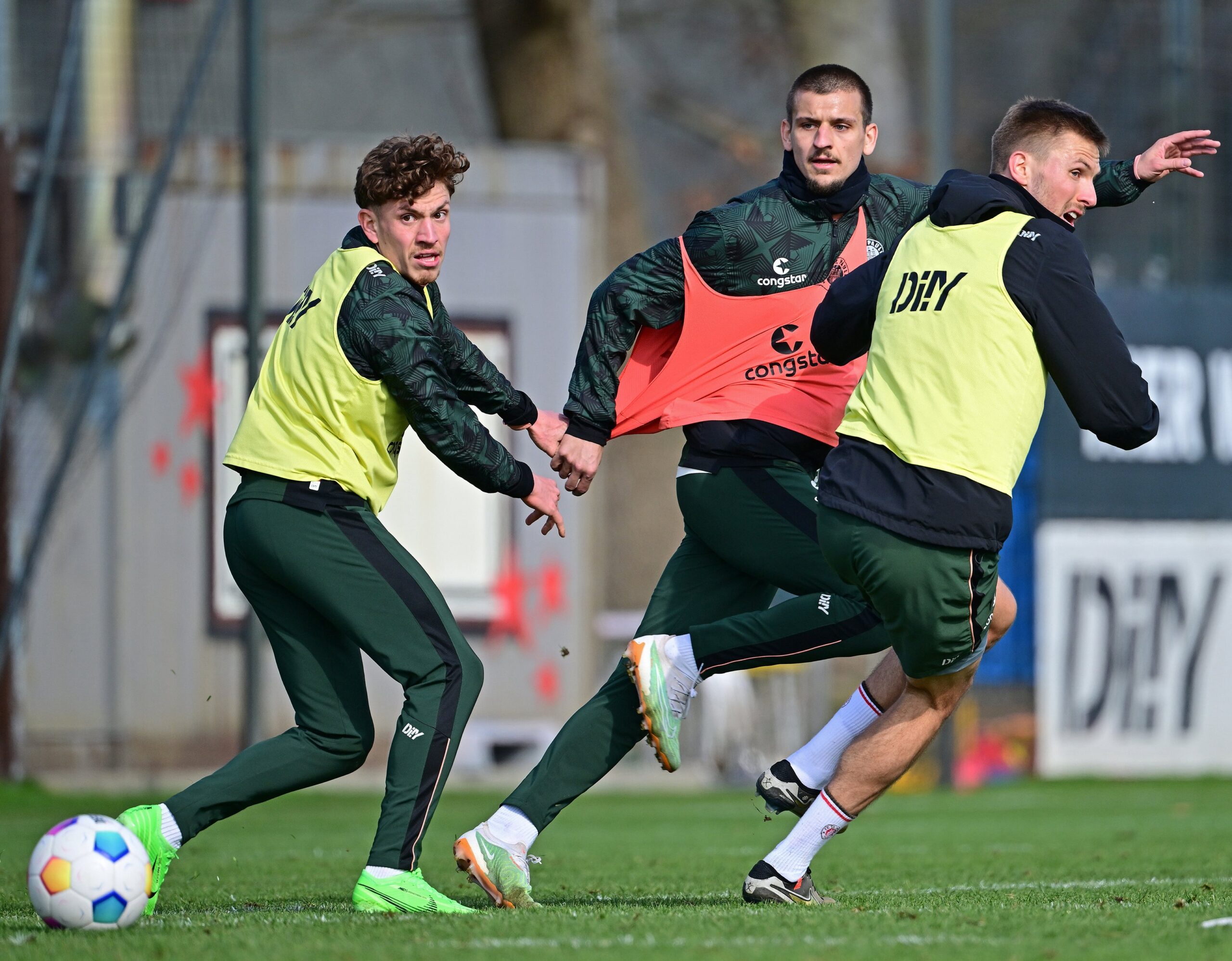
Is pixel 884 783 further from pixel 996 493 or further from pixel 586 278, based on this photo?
pixel 586 278

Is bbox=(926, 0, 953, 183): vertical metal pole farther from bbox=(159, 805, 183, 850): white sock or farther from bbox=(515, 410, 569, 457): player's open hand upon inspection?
bbox=(159, 805, 183, 850): white sock

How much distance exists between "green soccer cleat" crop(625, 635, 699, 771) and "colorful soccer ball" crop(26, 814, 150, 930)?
5.05ft

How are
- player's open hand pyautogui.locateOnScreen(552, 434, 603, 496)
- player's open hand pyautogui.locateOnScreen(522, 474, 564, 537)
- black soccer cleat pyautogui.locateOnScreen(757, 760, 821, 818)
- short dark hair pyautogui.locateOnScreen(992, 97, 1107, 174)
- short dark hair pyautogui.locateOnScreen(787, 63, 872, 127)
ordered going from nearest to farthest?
short dark hair pyautogui.locateOnScreen(992, 97, 1107, 174)
black soccer cleat pyautogui.locateOnScreen(757, 760, 821, 818)
player's open hand pyautogui.locateOnScreen(522, 474, 564, 537)
short dark hair pyautogui.locateOnScreen(787, 63, 872, 127)
player's open hand pyautogui.locateOnScreen(552, 434, 603, 496)

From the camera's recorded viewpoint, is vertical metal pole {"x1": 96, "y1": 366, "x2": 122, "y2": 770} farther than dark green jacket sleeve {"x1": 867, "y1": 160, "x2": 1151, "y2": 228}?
Yes

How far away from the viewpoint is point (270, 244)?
14.5 m

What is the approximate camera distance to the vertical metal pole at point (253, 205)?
12695 mm

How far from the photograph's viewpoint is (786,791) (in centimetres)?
548

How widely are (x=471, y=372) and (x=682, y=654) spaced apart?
106 cm

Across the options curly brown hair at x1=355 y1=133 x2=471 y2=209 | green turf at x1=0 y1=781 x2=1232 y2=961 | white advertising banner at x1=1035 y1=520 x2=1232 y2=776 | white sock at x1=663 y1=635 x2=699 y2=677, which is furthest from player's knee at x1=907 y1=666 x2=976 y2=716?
white advertising banner at x1=1035 y1=520 x2=1232 y2=776

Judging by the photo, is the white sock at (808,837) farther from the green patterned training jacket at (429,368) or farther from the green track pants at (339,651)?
the green patterned training jacket at (429,368)

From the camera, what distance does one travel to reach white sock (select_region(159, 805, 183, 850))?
206 inches

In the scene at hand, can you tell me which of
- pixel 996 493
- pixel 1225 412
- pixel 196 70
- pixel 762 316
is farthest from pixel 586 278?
pixel 996 493

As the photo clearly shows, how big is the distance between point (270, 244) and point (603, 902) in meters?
9.64

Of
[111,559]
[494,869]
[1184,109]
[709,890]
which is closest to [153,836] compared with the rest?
[494,869]
